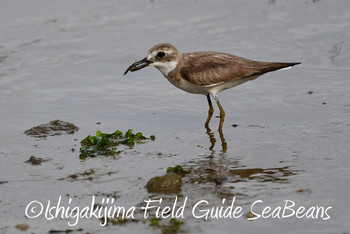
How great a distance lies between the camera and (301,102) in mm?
10242

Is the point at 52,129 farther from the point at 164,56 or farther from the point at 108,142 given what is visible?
the point at 164,56

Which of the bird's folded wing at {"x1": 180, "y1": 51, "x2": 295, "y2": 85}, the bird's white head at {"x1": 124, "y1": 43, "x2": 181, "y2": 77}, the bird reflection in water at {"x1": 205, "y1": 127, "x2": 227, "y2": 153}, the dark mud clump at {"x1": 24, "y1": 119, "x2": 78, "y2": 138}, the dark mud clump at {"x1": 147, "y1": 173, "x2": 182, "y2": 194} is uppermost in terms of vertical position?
the bird's white head at {"x1": 124, "y1": 43, "x2": 181, "y2": 77}

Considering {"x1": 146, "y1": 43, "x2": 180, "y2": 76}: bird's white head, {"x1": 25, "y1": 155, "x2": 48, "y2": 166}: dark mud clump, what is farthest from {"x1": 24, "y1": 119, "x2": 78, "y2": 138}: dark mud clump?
{"x1": 146, "y1": 43, "x2": 180, "y2": 76}: bird's white head

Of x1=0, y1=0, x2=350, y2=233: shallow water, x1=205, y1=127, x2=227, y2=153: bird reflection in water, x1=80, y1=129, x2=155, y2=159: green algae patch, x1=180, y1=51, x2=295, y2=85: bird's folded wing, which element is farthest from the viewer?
x1=180, y1=51, x2=295, y2=85: bird's folded wing

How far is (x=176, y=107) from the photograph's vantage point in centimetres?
1050

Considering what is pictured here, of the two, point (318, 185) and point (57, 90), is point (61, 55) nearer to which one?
point (57, 90)

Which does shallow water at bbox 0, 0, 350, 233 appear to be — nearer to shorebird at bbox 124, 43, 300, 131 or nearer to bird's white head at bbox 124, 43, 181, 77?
shorebird at bbox 124, 43, 300, 131

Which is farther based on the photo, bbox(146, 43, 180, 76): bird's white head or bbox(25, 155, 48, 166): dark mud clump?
bbox(146, 43, 180, 76): bird's white head

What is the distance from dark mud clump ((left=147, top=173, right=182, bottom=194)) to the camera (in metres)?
6.83

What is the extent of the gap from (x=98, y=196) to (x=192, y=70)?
348 centimetres

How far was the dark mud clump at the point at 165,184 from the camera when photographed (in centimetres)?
683

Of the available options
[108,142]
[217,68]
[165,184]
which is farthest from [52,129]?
[165,184]

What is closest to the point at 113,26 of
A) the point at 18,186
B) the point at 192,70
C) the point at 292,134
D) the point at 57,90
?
the point at 57,90

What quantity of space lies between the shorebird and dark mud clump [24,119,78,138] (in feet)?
4.28
